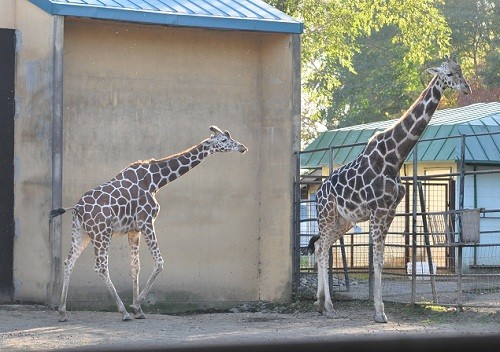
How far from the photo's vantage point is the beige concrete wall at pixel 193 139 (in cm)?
1318

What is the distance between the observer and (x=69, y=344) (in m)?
8.75

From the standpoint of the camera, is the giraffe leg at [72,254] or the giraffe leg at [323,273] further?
the giraffe leg at [323,273]

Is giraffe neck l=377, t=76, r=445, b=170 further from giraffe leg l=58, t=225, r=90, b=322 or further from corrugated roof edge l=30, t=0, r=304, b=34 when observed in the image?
giraffe leg l=58, t=225, r=90, b=322

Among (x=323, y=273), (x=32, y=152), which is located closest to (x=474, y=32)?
(x=32, y=152)

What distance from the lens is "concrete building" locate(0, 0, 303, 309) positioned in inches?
500

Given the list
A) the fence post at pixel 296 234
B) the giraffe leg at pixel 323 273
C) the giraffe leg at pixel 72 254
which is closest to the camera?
the giraffe leg at pixel 72 254

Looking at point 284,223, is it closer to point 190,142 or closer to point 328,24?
point 190,142

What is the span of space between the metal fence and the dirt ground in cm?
45

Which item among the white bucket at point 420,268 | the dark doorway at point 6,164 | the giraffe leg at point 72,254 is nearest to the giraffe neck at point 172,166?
the giraffe leg at point 72,254

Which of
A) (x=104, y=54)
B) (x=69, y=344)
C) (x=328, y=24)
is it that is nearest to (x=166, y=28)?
(x=104, y=54)

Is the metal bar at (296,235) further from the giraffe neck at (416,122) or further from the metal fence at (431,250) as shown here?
the giraffe neck at (416,122)

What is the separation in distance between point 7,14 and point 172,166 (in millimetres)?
3263

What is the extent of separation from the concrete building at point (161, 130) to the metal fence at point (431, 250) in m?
0.70

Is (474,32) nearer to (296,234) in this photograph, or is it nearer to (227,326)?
(296,234)
